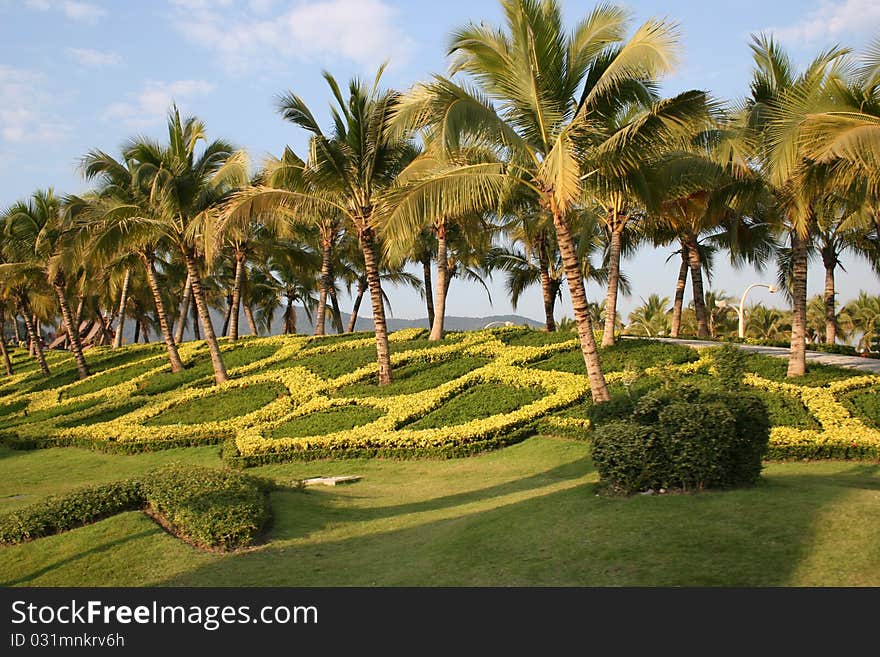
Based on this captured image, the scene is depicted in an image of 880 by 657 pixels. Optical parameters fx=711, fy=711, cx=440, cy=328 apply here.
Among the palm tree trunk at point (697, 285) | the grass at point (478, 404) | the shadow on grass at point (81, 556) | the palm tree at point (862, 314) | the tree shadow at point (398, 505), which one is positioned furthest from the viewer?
the palm tree at point (862, 314)

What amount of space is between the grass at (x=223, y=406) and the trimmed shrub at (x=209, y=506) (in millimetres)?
10042

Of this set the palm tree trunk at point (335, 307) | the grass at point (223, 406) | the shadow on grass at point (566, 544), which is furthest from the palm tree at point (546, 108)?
the palm tree trunk at point (335, 307)

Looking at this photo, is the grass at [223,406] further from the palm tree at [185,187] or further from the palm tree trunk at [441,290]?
the palm tree trunk at [441,290]

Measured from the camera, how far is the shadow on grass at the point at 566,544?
5.96 metres

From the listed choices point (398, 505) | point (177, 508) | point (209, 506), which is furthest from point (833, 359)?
point (177, 508)

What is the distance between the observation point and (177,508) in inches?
345

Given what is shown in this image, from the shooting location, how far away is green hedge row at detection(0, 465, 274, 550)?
27.2 feet

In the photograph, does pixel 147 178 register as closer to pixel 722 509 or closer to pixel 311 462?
pixel 311 462

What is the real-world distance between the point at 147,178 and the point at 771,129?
18.7 metres

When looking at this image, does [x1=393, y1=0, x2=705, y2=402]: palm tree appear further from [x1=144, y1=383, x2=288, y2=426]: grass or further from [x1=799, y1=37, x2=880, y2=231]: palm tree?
[x1=144, y1=383, x2=288, y2=426]: grass

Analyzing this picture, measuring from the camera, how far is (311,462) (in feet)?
49.5

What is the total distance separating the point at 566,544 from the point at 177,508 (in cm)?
485
